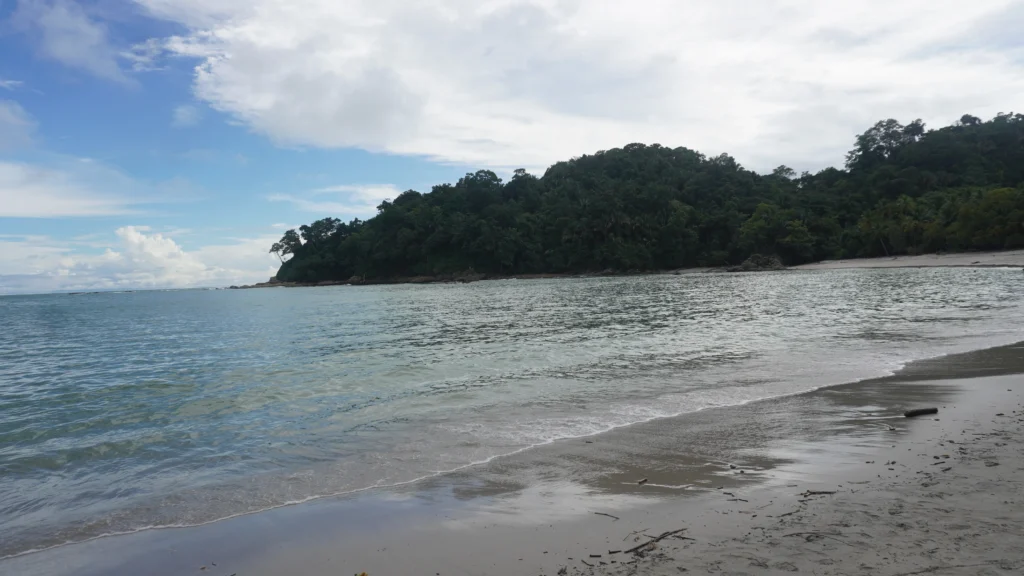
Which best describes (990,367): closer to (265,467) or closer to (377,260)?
(265,467)

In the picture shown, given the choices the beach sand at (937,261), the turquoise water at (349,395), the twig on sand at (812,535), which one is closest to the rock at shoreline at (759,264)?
the beach sand at (937,261)

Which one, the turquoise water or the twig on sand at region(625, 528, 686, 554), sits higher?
the twig on sand at region(625, 528, 686, 554)

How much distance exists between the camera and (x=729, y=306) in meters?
33.0

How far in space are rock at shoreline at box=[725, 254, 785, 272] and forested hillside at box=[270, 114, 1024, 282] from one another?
3968 mm

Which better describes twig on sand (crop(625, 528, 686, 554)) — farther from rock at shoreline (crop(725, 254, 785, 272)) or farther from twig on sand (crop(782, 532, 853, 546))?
rock at shoreline (crop(725, 254, 785, 272))

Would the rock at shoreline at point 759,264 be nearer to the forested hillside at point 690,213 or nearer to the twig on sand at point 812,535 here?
the forested hillside at point 690,213

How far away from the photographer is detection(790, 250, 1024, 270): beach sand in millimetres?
63656

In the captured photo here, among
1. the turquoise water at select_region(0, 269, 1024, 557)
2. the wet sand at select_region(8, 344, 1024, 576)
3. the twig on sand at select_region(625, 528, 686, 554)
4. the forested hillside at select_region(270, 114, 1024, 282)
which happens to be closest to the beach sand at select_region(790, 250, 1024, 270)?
the forested hillside at select_region(270, 114, 1024, 282)

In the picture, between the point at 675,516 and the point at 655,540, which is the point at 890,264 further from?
the point at 655,540

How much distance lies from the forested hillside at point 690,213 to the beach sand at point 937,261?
10.7 ft

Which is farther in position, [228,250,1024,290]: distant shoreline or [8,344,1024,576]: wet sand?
[228,250,1024,290]: distant shoreline

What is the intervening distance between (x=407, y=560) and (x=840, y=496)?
3.89m

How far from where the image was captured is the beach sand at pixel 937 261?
63656mm

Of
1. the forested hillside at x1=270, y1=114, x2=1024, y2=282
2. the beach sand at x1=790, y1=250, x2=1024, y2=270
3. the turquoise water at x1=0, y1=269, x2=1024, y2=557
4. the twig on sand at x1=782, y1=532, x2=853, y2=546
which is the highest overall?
the forested hillside at x1=270, y1=114, x2=1024, y2=282
